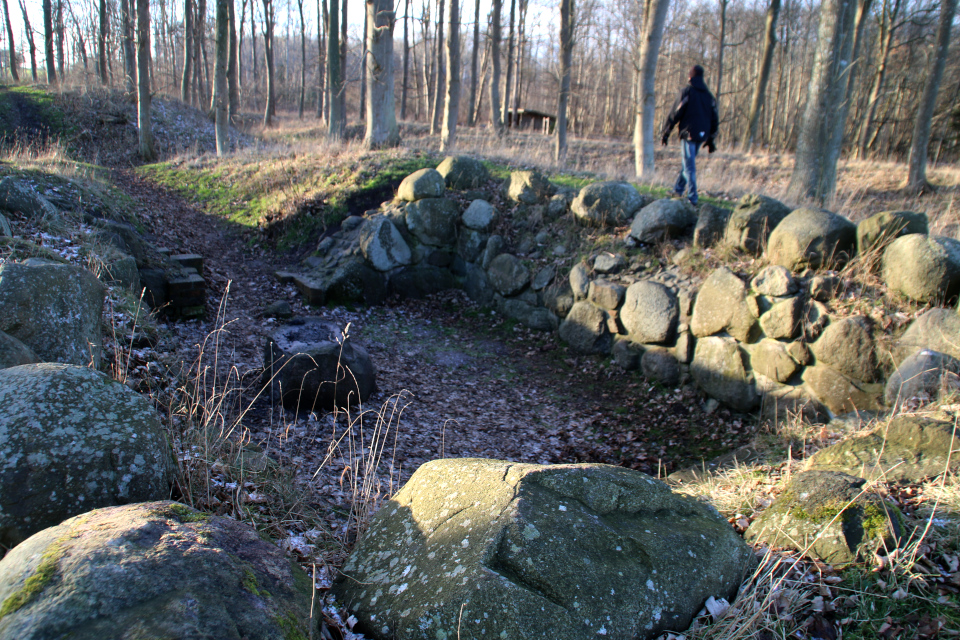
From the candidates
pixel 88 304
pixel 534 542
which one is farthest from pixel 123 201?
pixel 534 542

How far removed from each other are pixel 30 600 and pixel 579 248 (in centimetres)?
716

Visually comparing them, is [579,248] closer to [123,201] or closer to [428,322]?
[428,322]

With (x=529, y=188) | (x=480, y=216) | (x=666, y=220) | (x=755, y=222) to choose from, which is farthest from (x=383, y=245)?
(x=755, y=222)

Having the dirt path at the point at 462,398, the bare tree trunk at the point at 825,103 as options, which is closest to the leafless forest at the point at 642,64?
the bare tree trunk at the point at 825,103

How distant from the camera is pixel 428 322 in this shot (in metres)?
8.17

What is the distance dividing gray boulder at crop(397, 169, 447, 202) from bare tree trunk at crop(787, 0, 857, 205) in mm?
6666

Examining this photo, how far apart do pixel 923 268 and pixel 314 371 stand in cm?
585

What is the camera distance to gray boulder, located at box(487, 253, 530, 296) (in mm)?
8125

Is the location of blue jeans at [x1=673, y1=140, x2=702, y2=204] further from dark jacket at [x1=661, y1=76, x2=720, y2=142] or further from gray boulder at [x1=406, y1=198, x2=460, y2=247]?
gray boulder at [x1=406, y1=198, x2=460, y2=247]

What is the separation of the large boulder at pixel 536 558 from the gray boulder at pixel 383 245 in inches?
247

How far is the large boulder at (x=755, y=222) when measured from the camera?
246 inches

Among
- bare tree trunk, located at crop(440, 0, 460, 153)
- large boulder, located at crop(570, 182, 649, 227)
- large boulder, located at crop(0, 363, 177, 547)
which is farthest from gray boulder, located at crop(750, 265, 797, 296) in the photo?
bare tree trunk, located at crop(440, 0, 460, 153)

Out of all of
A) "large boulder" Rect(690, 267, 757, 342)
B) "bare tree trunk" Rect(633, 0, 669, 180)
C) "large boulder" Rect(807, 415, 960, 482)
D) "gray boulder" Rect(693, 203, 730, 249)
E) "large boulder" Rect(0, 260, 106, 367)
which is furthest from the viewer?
"bare tree trunk" Rect(633, 0, 669, 180)

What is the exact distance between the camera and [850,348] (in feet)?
16.5
